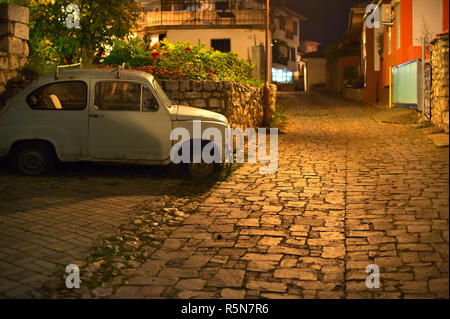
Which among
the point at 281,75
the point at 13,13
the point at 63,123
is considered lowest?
the point at 63,123

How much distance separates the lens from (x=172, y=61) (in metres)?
13.0

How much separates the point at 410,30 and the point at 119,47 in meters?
11.6

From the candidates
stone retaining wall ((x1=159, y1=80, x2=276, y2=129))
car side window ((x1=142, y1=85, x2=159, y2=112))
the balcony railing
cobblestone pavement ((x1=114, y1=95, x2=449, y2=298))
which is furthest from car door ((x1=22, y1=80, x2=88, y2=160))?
the balcony railing

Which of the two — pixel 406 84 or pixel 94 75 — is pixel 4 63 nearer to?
pixel 94 75

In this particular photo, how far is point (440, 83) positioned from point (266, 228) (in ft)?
27.7

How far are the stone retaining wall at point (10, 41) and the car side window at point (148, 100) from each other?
3092mm

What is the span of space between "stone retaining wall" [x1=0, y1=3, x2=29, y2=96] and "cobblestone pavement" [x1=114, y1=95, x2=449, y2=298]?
4962 mm

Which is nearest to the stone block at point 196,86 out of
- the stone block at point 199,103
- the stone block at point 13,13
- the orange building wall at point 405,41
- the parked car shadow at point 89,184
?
the stone block at point 199,103

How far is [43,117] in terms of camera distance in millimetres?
8977

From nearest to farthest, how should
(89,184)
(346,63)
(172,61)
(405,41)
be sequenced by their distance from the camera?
(89,184) → (172,61) → (405,41) → (346,63)

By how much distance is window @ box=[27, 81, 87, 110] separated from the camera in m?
9.02

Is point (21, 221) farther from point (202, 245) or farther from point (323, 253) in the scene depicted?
point (323, 253)

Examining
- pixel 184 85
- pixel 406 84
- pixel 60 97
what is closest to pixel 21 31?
pixel 60 97
